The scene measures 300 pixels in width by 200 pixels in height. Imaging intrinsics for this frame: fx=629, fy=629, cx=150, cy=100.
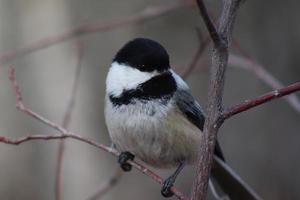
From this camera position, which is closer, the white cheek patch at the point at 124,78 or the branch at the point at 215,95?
the branch at the point at 215,95

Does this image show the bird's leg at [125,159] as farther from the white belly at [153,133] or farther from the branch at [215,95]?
the branch at [215,95]

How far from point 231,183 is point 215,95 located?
1.00 meters

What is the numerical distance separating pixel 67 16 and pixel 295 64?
176 centimetres

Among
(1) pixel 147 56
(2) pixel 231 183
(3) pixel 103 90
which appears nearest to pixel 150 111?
(1) pixel 147 56

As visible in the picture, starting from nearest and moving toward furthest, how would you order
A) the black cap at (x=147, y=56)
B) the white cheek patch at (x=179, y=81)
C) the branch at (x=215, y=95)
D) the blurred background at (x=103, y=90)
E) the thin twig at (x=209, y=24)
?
the thin twig at (x=209, y=24), the branch at (x=215, y=95), the black cap at (x=147, y=56), the white cheek patch at (x=179, y=81), the blurred background at (x=103, y=90)

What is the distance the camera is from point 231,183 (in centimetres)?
242

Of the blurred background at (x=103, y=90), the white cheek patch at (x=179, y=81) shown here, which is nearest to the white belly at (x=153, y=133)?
the white cheek patch at (x=179, y=81)

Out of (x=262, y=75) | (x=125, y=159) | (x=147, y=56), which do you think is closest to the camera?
(x=147, y=56)

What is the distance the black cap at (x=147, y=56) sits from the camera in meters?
2.22

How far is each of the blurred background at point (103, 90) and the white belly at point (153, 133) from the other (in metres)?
1.16

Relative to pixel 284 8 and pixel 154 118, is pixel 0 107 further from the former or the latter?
pixel 154 118

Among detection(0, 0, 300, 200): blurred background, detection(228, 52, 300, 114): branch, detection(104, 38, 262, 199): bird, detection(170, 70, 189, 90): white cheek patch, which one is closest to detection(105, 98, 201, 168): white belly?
detection(104, 38, 262, 199): bird

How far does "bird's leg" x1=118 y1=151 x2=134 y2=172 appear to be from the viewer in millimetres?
2297

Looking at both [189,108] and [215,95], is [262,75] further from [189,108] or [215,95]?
[215,95]
